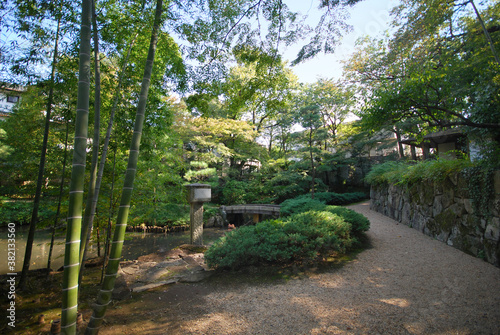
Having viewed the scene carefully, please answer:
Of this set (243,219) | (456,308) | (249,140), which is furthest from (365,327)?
(249,140)

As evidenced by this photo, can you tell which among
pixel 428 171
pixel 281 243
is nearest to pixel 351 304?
pixel 281 243

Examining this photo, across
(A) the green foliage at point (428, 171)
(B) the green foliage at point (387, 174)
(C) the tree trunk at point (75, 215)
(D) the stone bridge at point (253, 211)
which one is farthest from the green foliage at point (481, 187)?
(D) the stone bridge at point (253, 211)

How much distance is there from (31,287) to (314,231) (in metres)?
3.67

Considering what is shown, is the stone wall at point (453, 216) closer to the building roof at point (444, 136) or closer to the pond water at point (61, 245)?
the building roof at point (444, 136)

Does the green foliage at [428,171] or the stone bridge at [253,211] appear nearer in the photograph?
the green foliage at [428,171]

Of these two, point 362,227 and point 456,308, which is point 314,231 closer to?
point 362,227

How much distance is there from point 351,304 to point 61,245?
6.72m

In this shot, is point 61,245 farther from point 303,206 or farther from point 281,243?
point 303,206

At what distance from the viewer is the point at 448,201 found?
4.32 m

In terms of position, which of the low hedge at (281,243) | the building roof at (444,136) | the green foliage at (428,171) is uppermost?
the building roof at (444,136)

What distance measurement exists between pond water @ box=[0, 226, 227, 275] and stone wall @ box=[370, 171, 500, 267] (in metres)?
5.20

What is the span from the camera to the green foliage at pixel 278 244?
333 cm

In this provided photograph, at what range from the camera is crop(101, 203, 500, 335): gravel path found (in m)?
2.02

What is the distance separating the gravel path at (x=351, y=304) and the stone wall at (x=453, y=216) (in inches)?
12.3
